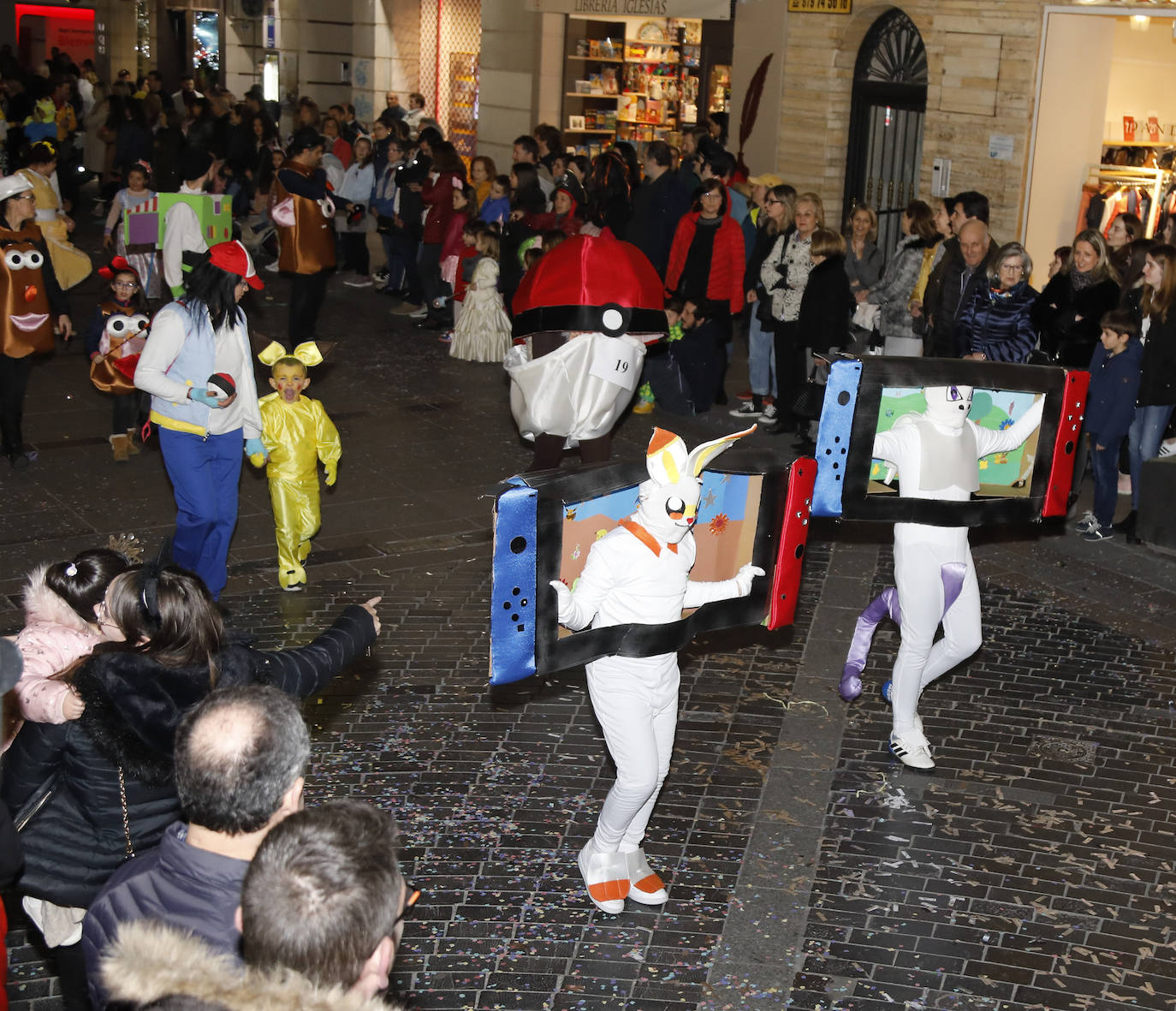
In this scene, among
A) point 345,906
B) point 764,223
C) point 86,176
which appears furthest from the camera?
point 86,176

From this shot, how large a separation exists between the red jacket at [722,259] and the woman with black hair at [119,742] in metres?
8.33

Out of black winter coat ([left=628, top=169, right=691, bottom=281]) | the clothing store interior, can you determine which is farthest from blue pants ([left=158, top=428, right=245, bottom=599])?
the clothing store interior

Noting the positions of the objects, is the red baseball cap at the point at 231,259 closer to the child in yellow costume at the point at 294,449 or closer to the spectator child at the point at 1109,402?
the child in yellow costume at the point at 294,449

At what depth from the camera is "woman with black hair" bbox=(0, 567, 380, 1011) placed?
12.7ft

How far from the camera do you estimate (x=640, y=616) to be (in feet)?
16.2

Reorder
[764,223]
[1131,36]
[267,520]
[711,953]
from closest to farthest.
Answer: [711,953]
[267,520]
[764,223]
[1131,36]

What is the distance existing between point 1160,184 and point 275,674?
484 inches

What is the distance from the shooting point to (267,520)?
958 centimetres

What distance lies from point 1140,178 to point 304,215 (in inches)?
318

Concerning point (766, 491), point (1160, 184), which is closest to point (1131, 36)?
point (1160, 184)

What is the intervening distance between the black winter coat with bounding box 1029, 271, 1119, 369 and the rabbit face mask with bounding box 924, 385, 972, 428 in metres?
4.24

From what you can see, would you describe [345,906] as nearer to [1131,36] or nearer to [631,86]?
[1131,36]

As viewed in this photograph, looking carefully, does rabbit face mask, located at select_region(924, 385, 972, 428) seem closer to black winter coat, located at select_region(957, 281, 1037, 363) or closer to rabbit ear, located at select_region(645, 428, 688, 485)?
rabbit ear, located at select_region(645, 428, 688, 485)

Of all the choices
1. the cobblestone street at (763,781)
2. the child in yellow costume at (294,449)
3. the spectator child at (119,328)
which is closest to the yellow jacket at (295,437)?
the child in yellow costume at (294,449)
